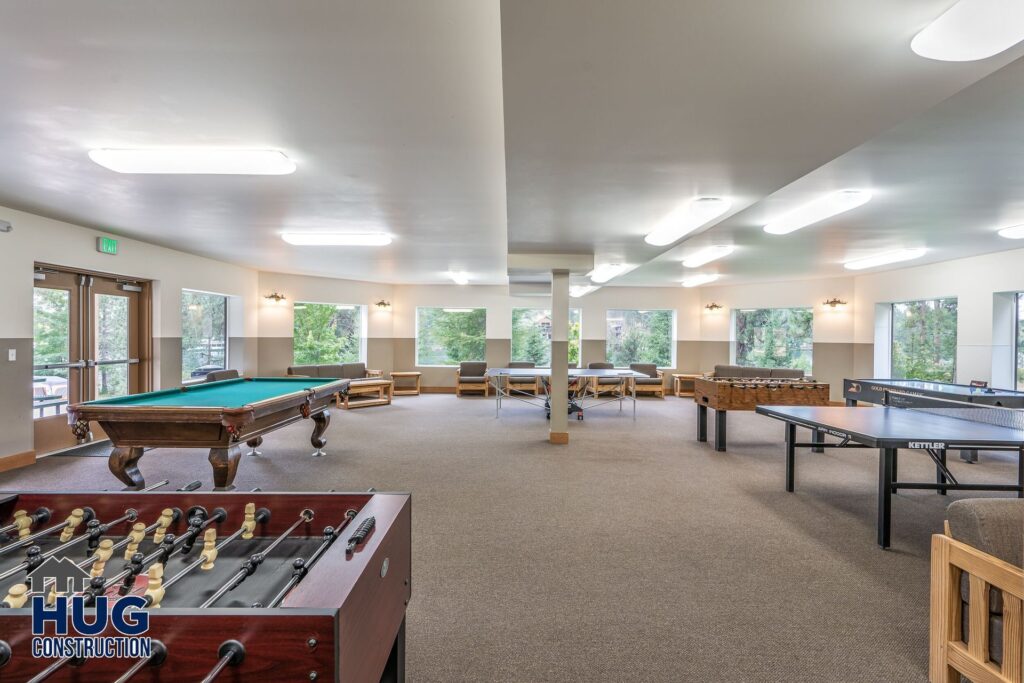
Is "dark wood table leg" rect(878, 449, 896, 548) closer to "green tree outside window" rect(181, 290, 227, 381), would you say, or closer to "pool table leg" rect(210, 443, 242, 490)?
"pool table leg" rect(210, 443, 242, 490)

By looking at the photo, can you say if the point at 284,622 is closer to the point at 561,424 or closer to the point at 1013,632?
the point at 1013,632

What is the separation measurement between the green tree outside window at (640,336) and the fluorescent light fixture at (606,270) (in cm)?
359

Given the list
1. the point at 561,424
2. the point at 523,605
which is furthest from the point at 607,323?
the point at 523,605

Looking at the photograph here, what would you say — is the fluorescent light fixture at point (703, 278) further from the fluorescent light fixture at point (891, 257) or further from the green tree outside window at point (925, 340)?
the green tree outside window at point (925, 340)

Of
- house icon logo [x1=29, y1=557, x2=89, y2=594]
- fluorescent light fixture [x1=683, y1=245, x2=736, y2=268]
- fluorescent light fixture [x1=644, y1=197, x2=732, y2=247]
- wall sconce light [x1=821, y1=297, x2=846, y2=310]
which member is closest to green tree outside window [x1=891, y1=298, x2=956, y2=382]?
wall sconce light [x1=821, y1=297, x2=846, y2=310]

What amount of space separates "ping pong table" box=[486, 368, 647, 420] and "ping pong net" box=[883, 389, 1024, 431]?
3.31 meters

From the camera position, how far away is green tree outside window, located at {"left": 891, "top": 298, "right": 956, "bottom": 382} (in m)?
7.92

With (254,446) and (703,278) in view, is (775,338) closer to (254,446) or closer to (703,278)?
(703,278)

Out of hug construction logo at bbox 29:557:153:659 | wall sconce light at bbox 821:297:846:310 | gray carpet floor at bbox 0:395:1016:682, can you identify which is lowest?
gray carpet floor at bbox 0:395:1016:682

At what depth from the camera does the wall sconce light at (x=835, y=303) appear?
977 cm

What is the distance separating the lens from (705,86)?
2.13 meters

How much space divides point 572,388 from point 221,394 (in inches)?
241

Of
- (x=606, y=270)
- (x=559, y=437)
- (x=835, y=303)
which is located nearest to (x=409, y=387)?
(x=606, y=270)

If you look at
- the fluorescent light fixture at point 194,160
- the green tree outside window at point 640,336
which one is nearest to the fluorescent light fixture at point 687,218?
the fluorescent light fixture at point 194,160
